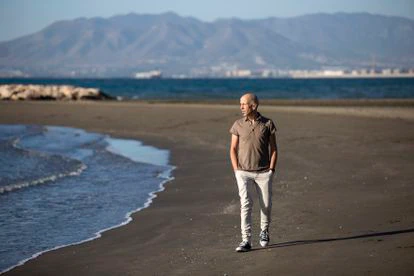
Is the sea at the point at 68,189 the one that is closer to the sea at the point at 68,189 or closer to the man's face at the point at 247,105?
the sea at the point at 68,189

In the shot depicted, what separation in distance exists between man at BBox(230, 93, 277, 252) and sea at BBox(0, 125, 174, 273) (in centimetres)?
228

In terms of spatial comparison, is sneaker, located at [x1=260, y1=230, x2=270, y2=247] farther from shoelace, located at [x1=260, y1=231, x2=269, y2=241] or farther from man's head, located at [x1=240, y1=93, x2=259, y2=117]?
man's head, located at [x1=240, y1=93, x2=259, y2=117]

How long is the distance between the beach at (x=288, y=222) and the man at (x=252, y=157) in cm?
32

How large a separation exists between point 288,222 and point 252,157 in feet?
5.82

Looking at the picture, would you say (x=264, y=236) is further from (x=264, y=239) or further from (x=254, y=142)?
(x=254, y=142)

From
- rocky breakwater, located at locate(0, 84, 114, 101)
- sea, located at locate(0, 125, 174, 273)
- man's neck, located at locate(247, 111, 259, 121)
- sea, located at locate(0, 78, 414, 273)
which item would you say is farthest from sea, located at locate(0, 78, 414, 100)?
man's neck, located at locate(247, 111, 259, 121)

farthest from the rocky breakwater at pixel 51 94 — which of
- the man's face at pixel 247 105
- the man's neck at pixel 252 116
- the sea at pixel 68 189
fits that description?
the man's face at pixel 247 105

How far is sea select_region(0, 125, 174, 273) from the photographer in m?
9.69

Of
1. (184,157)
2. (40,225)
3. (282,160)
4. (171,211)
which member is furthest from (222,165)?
(40,225)

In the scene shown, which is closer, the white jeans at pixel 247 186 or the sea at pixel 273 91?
the white jeans at pixel 247 186

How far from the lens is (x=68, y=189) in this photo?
45.6ft

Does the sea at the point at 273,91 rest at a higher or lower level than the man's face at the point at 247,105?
lower

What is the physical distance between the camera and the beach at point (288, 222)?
7582 mm

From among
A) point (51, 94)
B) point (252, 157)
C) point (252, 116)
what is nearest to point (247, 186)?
point (252, 157)
